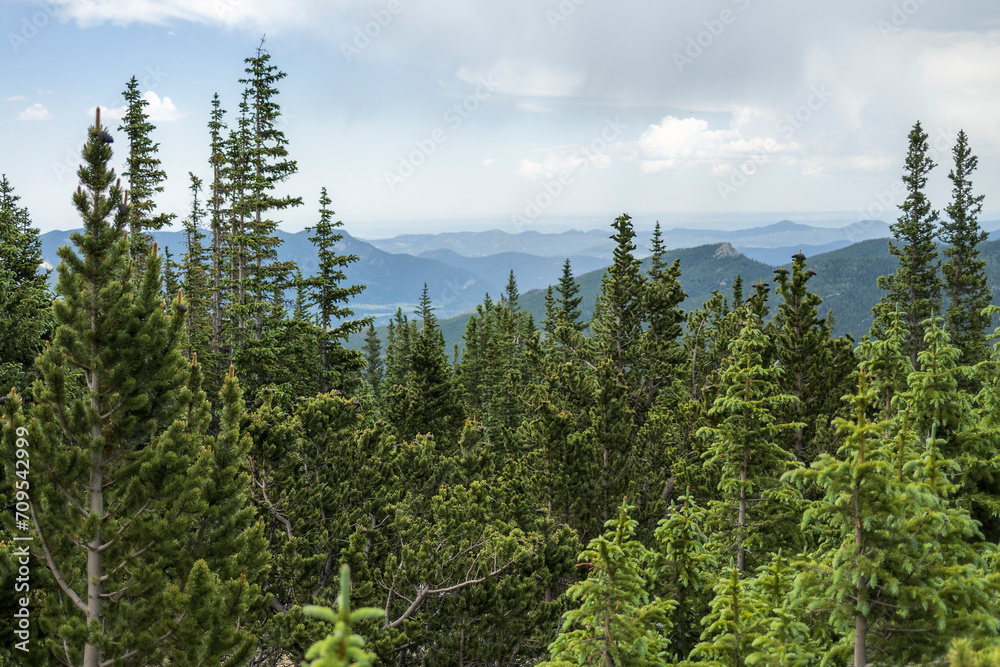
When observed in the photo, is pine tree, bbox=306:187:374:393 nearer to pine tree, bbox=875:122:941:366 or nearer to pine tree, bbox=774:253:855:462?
pine tree, bbox=774:253:855:462

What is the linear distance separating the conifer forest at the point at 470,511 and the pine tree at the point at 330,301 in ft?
26.6

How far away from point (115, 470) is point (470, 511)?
6.55m

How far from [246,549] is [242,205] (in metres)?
20.7

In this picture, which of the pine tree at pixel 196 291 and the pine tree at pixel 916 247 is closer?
the pine tree at pixel 196 291

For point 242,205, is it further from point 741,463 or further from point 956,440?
point 956,440

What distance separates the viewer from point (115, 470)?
22.9 ft

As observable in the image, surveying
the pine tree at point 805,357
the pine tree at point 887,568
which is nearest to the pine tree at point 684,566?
the pine tree at point 887,568

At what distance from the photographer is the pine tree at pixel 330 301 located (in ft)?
83.0

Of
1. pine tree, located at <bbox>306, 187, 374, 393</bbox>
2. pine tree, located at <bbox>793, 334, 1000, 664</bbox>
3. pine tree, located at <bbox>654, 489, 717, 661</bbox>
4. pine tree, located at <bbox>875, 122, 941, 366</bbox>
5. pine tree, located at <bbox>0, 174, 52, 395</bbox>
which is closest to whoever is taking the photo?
pine tree, located at <bbox>793, 334, 1000, 664</bbox>

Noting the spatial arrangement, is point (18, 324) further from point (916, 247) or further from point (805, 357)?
point (916, 247)

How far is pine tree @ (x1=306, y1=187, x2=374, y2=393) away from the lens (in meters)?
25.3

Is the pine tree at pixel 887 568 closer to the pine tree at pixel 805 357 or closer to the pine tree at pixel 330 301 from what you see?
the pine tree at pixel 805 357

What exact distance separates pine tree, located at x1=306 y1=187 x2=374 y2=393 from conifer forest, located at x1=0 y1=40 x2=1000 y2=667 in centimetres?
810

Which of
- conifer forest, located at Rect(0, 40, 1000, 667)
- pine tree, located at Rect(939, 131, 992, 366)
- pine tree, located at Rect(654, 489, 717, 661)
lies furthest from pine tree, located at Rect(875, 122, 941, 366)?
pine tree, located at Rect(654, 489, 717, 661)
